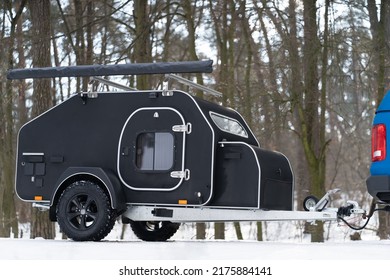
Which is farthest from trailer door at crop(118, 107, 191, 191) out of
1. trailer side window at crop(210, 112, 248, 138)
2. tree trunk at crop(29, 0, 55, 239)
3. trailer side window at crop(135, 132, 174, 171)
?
tree trunk at crop(29, 0, 55, 239)

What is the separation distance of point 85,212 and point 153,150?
1.21m

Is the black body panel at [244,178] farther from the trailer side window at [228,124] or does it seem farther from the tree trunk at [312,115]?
the tree trunk at [312,115]

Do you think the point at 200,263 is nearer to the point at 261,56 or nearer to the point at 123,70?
the point at 123,70

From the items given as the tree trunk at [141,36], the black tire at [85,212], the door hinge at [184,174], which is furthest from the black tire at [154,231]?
the tree trunk at [141,36]

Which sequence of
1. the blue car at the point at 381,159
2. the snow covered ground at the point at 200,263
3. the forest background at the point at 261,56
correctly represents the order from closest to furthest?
the snow covered ground at the point at 200,263 → the blue car at the point at 381,159 → the forest background at the point at 261,56

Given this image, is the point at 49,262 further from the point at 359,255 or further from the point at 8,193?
the point at 8,193

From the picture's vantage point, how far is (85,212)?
390 inches

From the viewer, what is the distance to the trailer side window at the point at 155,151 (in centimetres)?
973

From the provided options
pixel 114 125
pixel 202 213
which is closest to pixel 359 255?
pixel 202 213

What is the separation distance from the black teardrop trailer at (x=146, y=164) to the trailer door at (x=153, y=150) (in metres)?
0.01

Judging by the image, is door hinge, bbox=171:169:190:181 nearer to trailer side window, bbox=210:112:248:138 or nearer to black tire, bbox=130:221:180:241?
trailer side window, bbox=210:112:248:138

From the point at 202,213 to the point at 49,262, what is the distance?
3.15m

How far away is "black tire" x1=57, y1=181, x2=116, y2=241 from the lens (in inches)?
382

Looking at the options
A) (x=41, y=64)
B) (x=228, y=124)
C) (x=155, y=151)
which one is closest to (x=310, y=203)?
(x=228, y=124)
